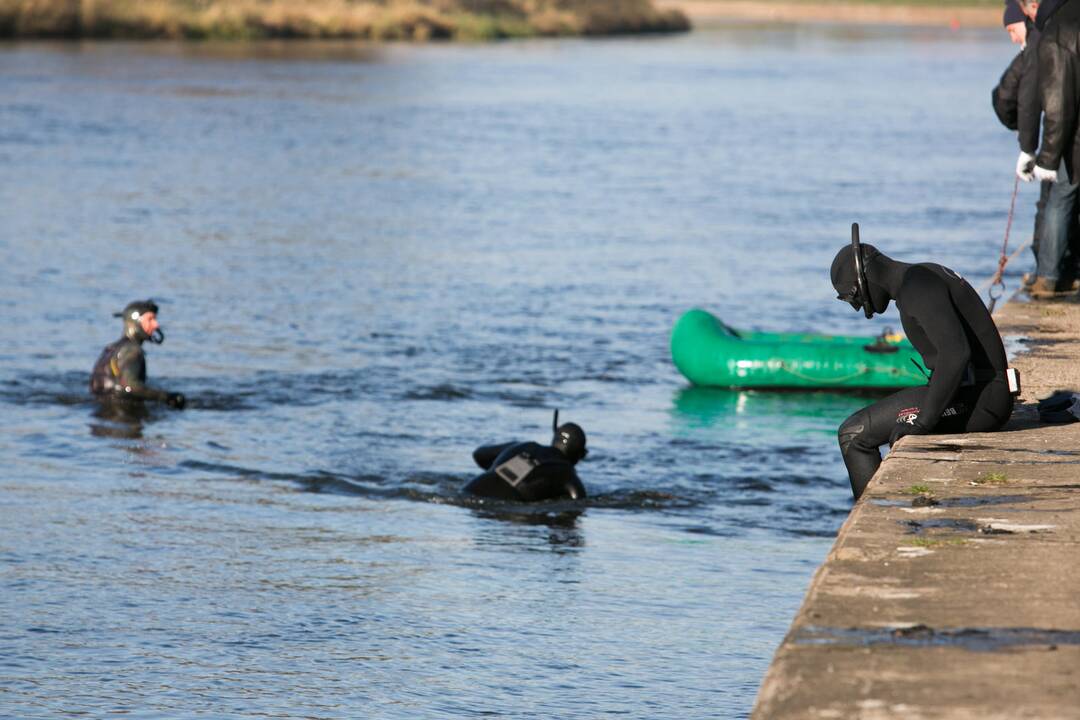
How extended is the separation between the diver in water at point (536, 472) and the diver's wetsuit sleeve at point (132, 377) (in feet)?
12.2

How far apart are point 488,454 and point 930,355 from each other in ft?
16.2

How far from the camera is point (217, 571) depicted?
1059 cm

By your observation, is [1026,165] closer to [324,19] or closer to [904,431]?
[904,431]

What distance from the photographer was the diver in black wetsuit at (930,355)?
7934mm

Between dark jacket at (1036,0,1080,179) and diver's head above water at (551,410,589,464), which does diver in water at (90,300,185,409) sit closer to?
diver's head above water at (551,410,589,464)

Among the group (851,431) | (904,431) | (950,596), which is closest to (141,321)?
(851,431)

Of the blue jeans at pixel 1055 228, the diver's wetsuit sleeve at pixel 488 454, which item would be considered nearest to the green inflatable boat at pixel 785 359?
the blue jeans at pixel 1055 228

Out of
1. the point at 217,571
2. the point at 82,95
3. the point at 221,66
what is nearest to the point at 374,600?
the point at 217,571

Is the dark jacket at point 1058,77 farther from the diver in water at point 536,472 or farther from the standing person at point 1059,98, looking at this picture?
the diver in water at point 536,472

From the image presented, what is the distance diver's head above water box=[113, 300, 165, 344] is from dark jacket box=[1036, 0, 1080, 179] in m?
6.94

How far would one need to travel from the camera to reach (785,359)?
16.2 meters

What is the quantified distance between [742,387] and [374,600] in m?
7.26

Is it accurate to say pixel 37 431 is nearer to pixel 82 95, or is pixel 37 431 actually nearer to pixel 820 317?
pixel 820 317

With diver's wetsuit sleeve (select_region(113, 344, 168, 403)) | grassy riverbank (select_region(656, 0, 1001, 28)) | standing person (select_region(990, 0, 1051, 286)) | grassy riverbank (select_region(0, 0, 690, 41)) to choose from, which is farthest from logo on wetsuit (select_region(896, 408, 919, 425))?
grassy riverbank (select_region(656, 0, 1001, 28))
